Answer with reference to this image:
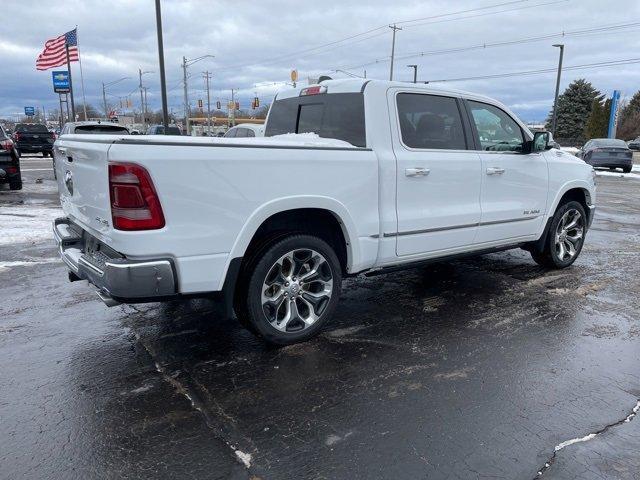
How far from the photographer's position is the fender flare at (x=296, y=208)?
11.2ft

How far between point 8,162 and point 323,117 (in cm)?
1098

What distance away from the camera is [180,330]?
13.8ft

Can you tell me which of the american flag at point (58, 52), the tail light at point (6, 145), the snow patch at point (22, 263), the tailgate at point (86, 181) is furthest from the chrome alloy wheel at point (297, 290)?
the american flag at point (58, 52)

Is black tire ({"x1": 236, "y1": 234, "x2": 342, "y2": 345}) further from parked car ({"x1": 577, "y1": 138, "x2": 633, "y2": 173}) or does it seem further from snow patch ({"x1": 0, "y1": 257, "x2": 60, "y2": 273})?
parked car ({"x1": 577, "y1": 138, "x2": 633, "y2": 173})

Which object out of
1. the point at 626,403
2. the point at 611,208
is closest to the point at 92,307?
the point at 626,403

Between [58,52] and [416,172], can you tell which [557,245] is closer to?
[416,172]

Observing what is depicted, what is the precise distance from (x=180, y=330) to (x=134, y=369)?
0.70 m

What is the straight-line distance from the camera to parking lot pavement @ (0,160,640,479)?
2.60 m

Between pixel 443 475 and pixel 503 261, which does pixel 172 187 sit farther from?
pixel 503 261

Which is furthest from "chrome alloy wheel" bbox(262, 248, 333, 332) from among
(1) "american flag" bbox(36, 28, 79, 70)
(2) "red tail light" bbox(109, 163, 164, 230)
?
Result: (1) "american flag" bbox(36, 28, 79, 70)

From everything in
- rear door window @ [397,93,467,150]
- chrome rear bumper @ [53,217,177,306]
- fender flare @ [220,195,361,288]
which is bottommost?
chrome rear bumper @ [53,217,177,306]

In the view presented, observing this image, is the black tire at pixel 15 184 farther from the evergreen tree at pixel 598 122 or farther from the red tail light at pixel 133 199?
the evergreen tree at pixel 598 122

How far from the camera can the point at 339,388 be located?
3.31 meters

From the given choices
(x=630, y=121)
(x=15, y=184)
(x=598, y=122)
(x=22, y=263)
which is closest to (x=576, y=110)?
(x=598, y=122)
